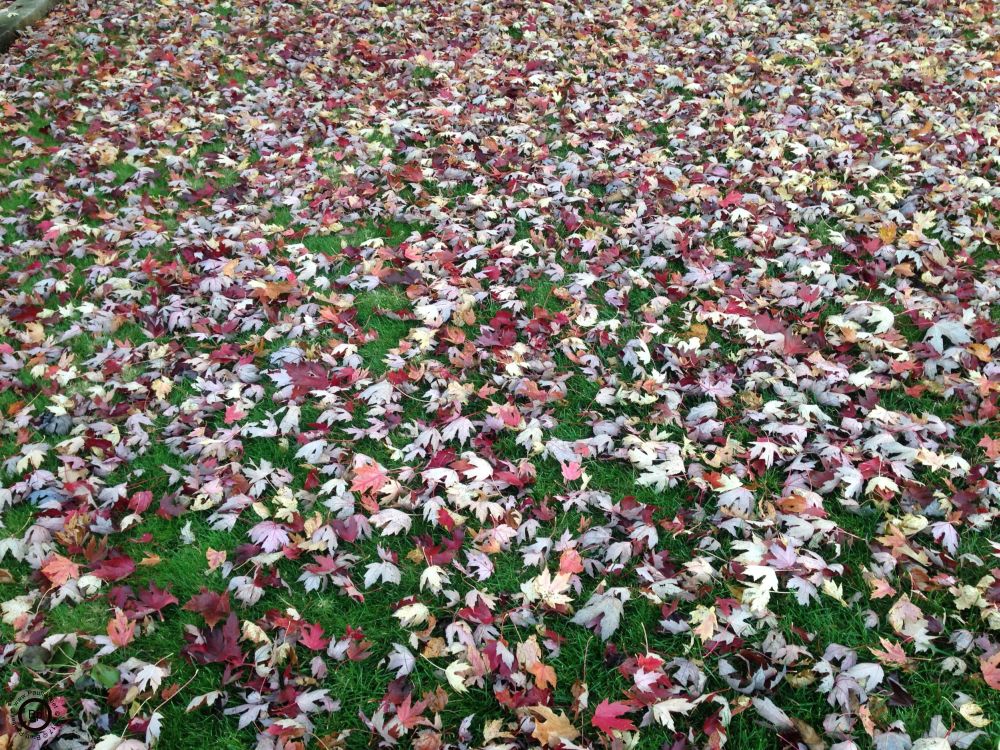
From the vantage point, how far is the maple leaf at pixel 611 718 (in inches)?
90.0

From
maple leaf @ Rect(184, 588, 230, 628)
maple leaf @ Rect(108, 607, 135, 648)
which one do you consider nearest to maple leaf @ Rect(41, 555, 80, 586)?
maple leaf @ Rect(108, 607, 135, 648)

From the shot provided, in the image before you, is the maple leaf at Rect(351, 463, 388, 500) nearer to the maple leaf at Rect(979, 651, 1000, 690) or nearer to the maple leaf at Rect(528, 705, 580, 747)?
the maple leaf at Rect(528, 705, 580, 747)

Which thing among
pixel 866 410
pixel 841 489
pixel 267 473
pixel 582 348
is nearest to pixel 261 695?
pixel 267 473

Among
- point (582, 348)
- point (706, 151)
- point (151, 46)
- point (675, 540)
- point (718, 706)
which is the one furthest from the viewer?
point (151, 46)

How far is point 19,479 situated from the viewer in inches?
127

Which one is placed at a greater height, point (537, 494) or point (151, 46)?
point (151, 46)

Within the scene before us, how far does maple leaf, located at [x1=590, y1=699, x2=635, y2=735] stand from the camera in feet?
7.50

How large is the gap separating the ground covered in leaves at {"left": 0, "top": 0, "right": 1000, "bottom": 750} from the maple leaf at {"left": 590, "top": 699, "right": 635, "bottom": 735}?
0.01 metres

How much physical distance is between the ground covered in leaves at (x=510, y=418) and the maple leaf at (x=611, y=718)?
0.01 metres

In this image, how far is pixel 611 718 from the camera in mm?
2303

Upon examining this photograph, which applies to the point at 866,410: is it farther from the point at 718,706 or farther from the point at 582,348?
the point at 718,706

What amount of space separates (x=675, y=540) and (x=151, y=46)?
824 centimetres

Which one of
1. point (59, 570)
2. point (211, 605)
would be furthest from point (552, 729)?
point (59, 570)

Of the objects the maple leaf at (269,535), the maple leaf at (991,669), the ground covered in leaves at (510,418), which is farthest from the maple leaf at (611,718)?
the maple leaf at (269,535)
